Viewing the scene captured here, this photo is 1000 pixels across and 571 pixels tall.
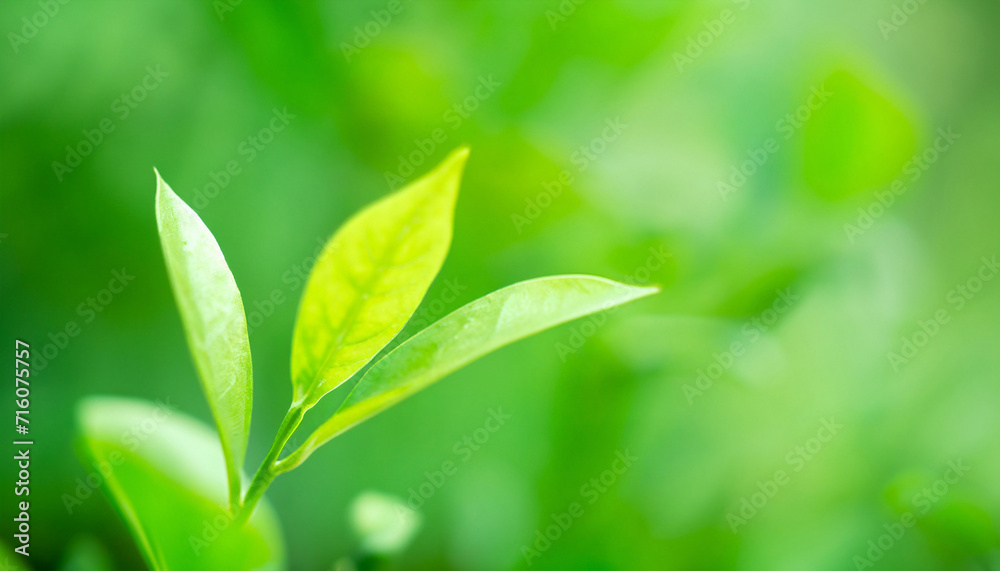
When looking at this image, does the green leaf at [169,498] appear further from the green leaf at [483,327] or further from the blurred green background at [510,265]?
the blurred green background at [510,265]

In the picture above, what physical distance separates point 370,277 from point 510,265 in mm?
547

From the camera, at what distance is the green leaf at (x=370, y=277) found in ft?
0.83

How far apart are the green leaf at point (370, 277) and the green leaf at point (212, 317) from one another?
0.02 m

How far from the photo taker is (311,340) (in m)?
0.29

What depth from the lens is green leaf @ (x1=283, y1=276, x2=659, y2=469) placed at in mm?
279

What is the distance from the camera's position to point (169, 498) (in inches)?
13.8

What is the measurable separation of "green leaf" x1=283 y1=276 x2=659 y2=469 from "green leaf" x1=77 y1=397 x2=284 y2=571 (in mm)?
74

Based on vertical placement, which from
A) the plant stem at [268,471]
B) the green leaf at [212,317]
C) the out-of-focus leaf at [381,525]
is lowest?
the out-of-focus leaf at [381,525]

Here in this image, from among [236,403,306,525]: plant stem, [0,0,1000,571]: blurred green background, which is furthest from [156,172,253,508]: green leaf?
[0,0,1000,571]: blurred green background

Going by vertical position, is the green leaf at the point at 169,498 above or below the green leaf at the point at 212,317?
below

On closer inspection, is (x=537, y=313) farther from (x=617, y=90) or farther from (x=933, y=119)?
(x=933, y=119)

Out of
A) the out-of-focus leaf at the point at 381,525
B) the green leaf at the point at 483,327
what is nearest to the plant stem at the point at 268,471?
the green leaf at the point at 483,327

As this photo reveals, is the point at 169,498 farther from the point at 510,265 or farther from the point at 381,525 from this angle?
the point at 510,265

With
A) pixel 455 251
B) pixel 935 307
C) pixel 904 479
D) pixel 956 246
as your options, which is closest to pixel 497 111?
pixel 455 251
